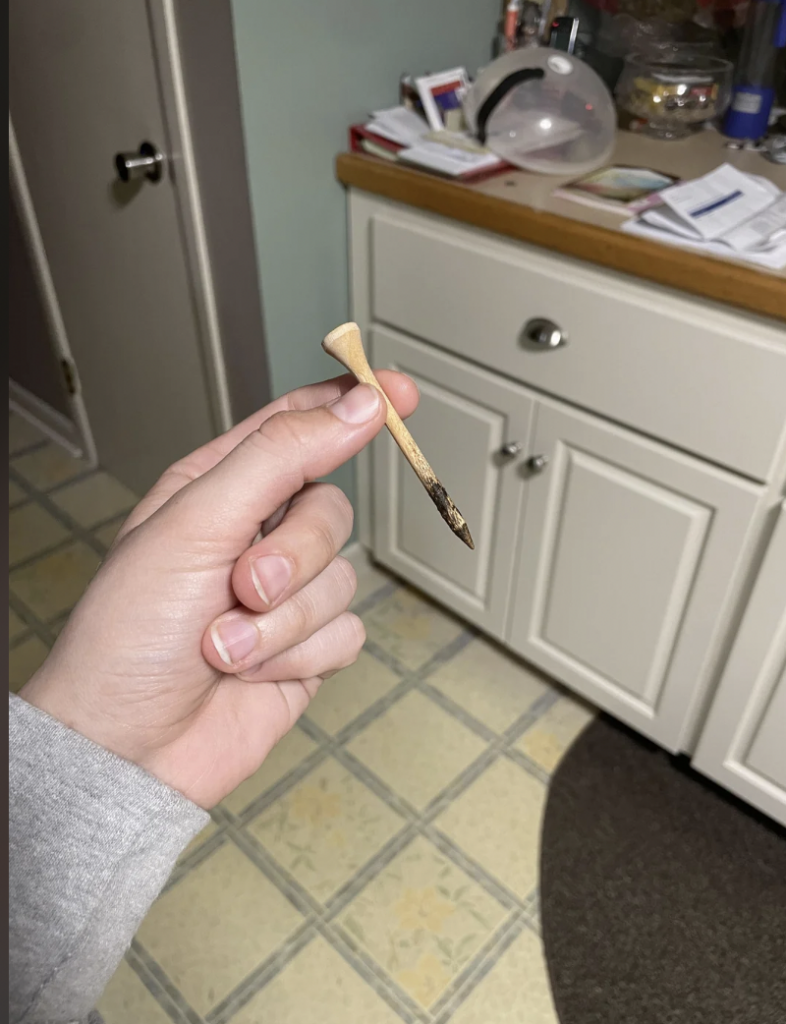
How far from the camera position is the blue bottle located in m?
1.12

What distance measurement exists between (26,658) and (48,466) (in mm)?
661

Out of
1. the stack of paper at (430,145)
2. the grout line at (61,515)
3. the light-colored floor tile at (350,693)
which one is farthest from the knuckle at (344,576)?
the grout line at (61,515)

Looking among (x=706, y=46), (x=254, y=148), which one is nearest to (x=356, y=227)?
(x=254, y=148)

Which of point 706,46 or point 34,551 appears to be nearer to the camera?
point 706,46

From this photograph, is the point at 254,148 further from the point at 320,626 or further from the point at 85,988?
the point at 85,988

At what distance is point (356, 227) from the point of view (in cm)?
122

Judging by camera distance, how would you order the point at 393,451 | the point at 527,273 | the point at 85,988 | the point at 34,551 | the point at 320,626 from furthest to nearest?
the point at 34,551 → the point at 393,451 → the point at 527,273 → the point at 320,626 → the point at 85,988

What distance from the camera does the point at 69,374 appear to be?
179 centimetres

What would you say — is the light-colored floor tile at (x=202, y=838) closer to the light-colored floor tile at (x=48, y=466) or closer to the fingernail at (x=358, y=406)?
the fingernail at (x=358, y=406)

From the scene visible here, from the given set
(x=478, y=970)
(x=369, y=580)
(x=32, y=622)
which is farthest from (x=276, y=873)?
Result: (x=32, y=622)

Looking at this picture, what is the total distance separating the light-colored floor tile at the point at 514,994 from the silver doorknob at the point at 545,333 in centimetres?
81

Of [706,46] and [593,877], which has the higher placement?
[706,46]

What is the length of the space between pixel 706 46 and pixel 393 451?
32.0 inches

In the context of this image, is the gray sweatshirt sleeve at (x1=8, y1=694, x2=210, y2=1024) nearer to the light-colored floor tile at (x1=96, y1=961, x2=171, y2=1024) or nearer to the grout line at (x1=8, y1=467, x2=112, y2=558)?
the light-colored floor tile at (x1=96, y1=961, x2=171, y2=1024)
